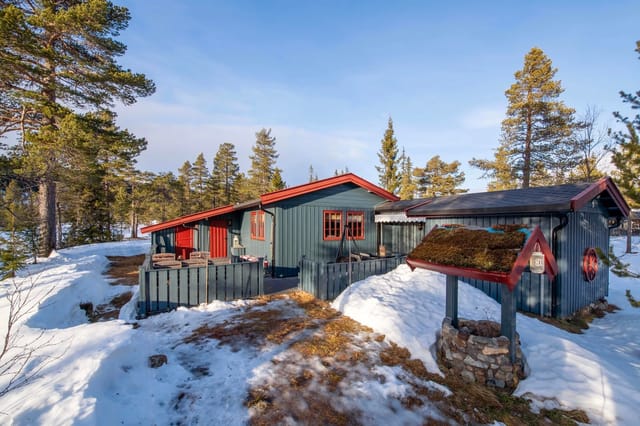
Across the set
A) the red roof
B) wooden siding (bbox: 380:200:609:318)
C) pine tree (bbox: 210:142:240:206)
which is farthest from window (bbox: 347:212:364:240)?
pine tree (bbox: 210:142:240:206)

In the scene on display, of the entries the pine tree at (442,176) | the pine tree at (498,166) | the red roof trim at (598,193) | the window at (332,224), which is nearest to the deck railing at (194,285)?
the window at (332,224)

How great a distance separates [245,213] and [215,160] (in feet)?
88.9

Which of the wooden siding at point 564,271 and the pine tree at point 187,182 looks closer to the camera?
the wooden siding at point 564,271

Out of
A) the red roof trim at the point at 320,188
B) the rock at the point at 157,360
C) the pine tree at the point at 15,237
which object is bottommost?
the rock at the point at 157,360

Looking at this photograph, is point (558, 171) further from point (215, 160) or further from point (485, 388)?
point (215, 160)

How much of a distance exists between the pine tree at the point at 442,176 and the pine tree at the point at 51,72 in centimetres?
3094

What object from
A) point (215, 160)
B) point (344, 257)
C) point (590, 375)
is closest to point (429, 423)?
point (590, 375)

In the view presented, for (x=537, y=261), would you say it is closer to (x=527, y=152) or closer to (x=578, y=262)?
(x=578, y=262)

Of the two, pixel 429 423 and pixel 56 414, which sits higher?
pixel 56 414

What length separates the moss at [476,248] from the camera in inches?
153

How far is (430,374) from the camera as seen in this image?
4.55m

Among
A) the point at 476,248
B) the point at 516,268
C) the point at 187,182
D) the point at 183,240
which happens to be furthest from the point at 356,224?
the point at 187,182

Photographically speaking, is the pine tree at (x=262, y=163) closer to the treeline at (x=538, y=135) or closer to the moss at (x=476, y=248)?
the treeline at (x=538, y=135)

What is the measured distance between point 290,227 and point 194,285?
4980mm
